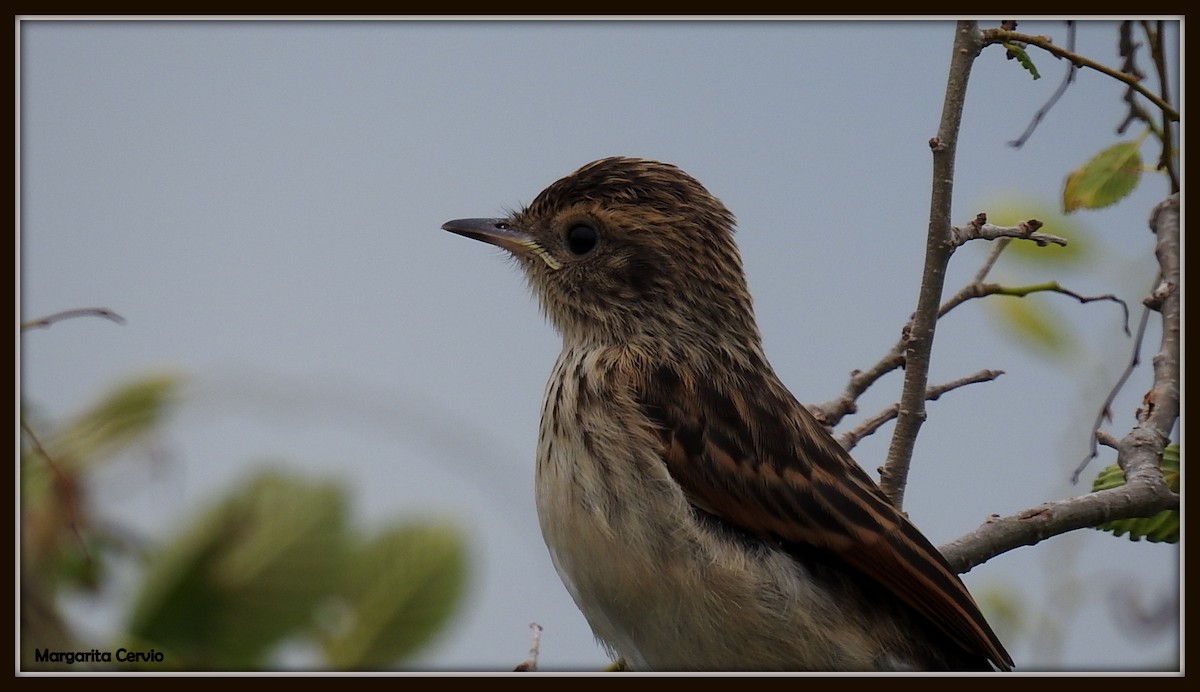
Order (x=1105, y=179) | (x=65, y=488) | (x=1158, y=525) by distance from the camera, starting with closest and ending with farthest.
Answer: (x=65, y=488), (x=1158, y=525), (x=1105, y=179)

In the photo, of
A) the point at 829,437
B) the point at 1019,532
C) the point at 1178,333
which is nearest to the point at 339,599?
the point at 829,437

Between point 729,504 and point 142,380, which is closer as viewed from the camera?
point 142,380

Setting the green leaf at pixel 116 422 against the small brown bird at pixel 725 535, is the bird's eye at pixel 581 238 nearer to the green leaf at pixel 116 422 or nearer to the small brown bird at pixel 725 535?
the small brown bird at pixel 725 535

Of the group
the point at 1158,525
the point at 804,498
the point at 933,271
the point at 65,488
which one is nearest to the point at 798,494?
the point at 804,498

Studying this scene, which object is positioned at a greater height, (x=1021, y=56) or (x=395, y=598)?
(x=1021, y=56)

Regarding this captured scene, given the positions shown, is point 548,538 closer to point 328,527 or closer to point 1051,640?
point 328,527

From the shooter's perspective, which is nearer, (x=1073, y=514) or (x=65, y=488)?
(x=65, y=488)

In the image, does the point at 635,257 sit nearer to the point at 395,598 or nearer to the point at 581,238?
the point at 581,238
